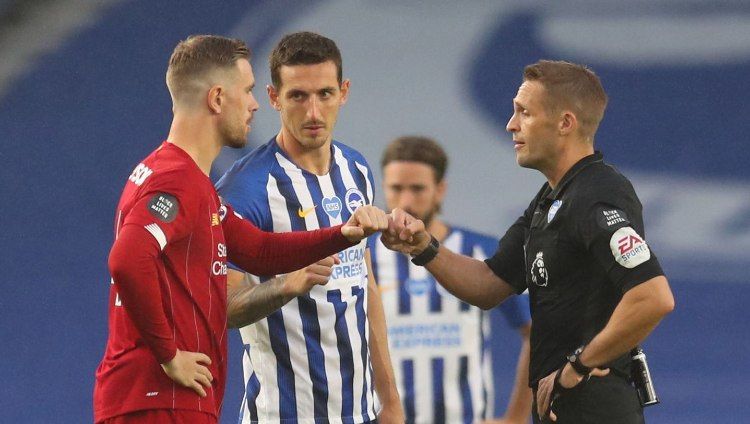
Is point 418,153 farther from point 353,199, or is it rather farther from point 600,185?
point 600,185

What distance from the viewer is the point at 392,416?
151 inches

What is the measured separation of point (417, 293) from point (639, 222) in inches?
60.7

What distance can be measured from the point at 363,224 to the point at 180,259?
1.85ft

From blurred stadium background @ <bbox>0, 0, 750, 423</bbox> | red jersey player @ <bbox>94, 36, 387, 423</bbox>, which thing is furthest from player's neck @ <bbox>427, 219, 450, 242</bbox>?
blurred stadium background @ <bbox>0, 0, 750, 423</bbox>

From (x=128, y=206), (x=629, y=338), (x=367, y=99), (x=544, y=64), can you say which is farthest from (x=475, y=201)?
(x=128, y=206)

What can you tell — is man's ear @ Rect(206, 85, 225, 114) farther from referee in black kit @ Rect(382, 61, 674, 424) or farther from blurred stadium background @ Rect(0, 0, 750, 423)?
blurred stadium background @ Rect(0, 0, 750, 423)

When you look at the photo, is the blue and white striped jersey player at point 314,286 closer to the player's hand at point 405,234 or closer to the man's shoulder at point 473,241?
the player's hand at point 405,234

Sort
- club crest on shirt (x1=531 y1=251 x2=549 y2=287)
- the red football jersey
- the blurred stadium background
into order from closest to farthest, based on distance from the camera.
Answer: the red football jersey → club crest on shirt (x1=531 y1=251 x2=549 y2=287) → the blurred stadium background

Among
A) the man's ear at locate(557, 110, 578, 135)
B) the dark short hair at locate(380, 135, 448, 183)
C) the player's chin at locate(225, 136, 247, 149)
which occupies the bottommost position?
the player's chin at locate(225, 136, 247, 149)

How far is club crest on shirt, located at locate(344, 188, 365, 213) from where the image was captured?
145 inches

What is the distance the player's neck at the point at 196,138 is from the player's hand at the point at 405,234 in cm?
73

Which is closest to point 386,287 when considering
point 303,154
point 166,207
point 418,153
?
point 418,153

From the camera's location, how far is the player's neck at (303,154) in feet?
12.0

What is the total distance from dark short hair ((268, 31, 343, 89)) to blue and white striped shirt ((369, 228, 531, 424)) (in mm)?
1132
